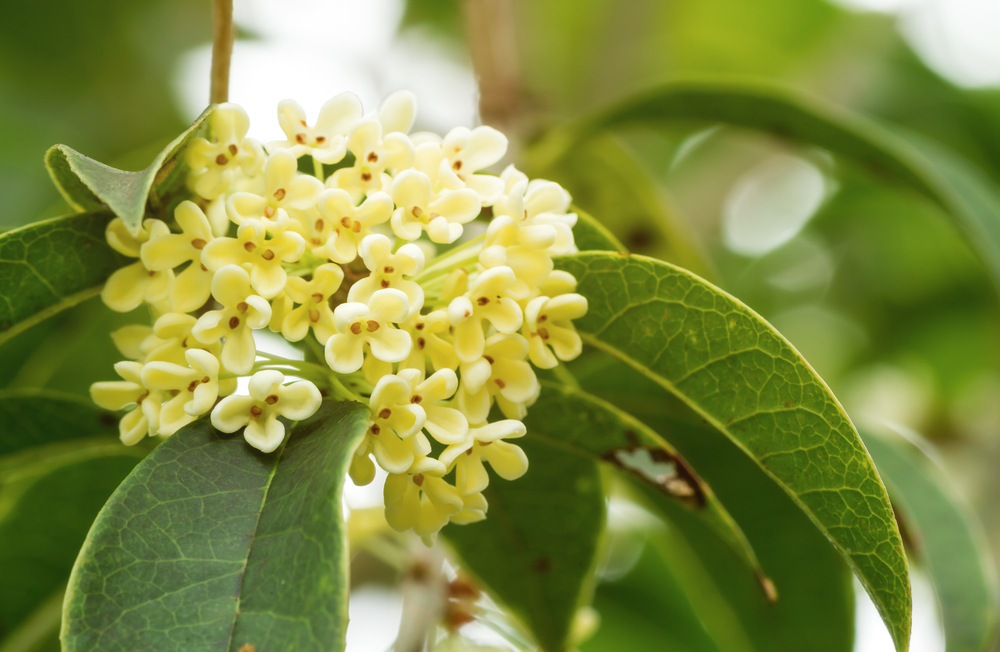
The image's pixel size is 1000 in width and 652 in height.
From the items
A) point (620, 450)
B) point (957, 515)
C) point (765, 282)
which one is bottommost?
point (620, 450)

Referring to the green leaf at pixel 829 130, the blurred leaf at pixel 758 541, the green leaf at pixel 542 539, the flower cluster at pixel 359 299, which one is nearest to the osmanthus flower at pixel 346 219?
the flower cluster at pixel 359 299

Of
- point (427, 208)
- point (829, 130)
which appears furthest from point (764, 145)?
point (427, 208)

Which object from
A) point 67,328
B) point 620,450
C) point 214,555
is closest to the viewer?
point 214,555

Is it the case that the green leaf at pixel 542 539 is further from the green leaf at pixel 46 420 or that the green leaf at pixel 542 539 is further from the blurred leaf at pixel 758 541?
the green leaf at pixel 46 420

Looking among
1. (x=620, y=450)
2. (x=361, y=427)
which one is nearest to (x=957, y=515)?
(x=620, y=450)

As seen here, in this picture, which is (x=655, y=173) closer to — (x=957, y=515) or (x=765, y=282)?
(x=765, y=282)

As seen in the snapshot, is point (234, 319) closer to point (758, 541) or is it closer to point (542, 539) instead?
point (542, 539)

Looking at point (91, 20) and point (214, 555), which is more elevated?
point (91, 20)
